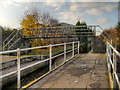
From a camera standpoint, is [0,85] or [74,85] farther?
[0,85]

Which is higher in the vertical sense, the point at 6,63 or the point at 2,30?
the point at 2,30

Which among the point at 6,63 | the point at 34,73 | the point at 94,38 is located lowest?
the point at 34,73

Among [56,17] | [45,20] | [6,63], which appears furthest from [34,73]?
[56,17]

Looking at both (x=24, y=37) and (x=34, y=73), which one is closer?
(x=34, y=73)

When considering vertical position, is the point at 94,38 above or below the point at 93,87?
above

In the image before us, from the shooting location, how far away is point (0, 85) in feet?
17.7

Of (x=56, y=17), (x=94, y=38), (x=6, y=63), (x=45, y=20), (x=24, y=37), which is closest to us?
(x=6, y=63)

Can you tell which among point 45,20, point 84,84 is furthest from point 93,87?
point 45,20

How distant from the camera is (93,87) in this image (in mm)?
2602

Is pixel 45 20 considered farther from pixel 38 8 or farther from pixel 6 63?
pixel 6 63

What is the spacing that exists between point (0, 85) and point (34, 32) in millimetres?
10167

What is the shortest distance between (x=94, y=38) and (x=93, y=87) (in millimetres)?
8778

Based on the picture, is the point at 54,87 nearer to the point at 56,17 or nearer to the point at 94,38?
the point at 94,38

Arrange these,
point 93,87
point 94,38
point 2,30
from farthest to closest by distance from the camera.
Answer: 1. point 2,30
2. point 94,38
3. point 93,87
